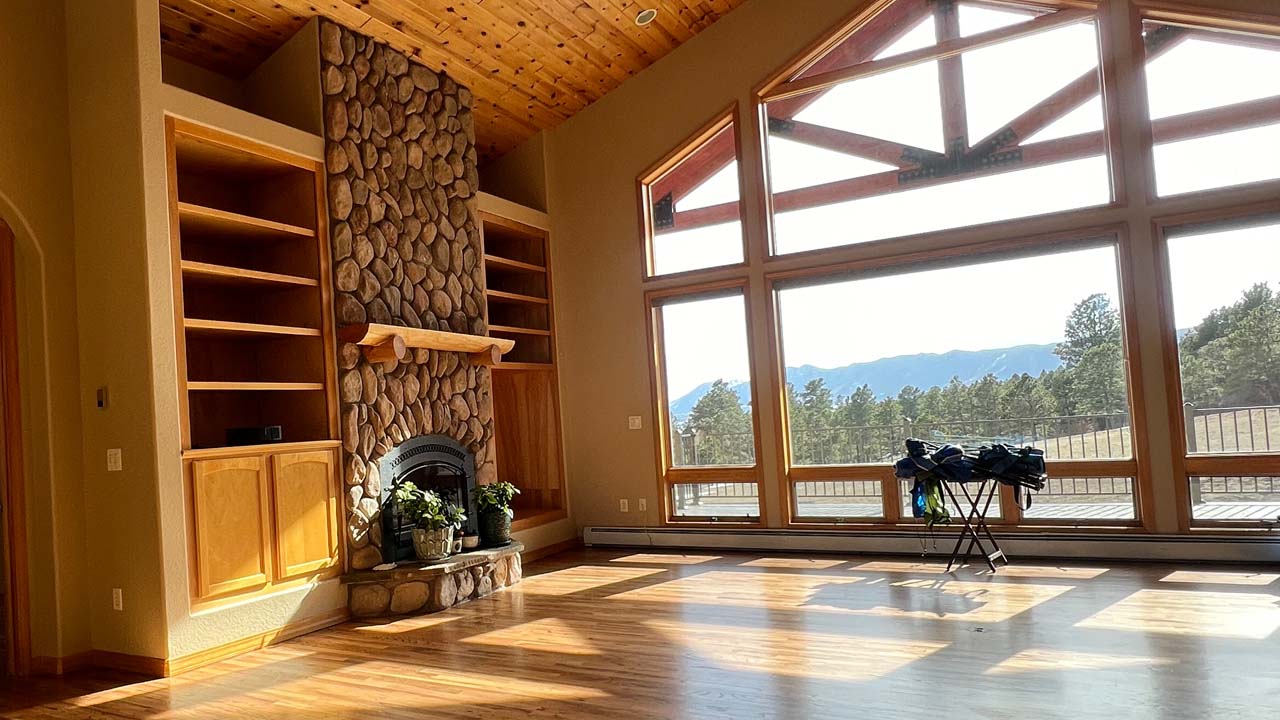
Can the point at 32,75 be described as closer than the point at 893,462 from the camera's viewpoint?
Yes

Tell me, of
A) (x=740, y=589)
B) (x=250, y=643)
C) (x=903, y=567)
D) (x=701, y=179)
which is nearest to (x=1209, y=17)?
(x=701, y=179)

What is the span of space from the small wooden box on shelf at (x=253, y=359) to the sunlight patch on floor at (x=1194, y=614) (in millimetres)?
4359

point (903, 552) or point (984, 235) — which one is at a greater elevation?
point (984, 235)

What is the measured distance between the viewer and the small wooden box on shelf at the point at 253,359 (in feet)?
15.6

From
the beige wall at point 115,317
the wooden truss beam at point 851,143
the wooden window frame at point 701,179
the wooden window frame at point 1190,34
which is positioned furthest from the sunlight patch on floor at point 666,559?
the wooden window frame at point 1190,34

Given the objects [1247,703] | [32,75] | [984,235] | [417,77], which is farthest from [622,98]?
[1247,703]

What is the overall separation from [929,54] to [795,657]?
4710 millimetres

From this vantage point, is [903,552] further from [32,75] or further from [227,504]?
[32,75]

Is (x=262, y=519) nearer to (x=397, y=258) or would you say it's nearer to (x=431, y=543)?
(x=431, y=543)

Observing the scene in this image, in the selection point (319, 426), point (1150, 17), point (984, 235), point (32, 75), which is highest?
point (1150, 17)

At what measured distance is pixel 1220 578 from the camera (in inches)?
206

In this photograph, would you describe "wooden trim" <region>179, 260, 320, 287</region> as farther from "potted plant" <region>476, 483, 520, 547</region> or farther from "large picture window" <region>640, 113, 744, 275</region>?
"large picture window" <region>640, 113, 744, 275</region>

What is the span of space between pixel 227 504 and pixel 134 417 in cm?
67

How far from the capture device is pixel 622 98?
7820 millimetres
